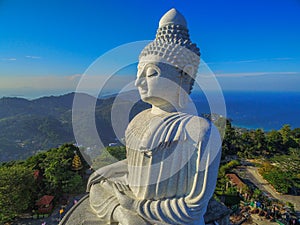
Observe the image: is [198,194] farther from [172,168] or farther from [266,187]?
[266,187]

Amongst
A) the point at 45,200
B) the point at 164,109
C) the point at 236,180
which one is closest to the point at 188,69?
the point at 164,109

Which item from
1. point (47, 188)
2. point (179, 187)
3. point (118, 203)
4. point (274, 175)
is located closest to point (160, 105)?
point (179, 187)

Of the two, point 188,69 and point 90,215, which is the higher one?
point 188,69

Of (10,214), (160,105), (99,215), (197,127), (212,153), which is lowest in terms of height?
(10,214)

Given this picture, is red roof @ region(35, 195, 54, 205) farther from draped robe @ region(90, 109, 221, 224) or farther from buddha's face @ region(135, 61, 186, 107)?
buddha's face @ region(135, 61, 186, 107)

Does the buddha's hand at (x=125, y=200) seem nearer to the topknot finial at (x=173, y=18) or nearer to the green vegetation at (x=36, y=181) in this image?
the topknot finial at (x=173, y=18)

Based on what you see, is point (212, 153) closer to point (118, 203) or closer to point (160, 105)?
point (160, 105)

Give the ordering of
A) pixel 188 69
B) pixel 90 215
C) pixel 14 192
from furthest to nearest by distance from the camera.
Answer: pixel 14 192 < pixel 90 215 < pixel 188 69
